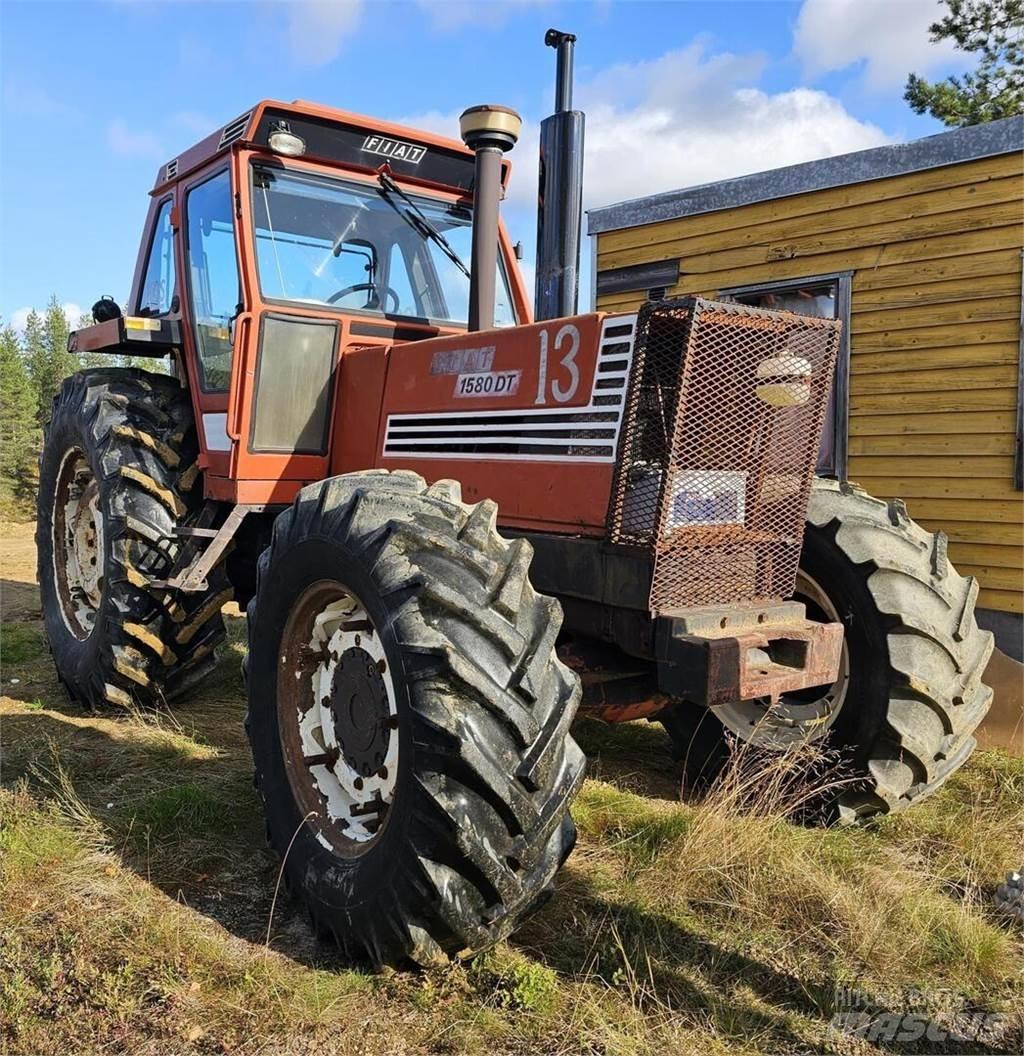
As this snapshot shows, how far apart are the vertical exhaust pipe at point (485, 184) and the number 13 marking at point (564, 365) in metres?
1.00

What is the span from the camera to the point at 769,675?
2.91m

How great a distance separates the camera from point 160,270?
538 centimetres

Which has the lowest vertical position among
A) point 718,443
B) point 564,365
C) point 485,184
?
point 718,443

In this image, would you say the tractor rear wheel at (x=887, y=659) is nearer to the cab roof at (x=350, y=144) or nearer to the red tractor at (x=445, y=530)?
the red tractor at (x=445, y=530)

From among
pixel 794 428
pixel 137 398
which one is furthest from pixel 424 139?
pixel 794 428

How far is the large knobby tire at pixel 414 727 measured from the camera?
2.31 metres

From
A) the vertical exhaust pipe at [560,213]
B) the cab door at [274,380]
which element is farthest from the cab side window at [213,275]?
the vertical exhaust pipe at [560,213]

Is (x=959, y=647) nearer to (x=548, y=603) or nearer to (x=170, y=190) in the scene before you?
(x=548, y=603)

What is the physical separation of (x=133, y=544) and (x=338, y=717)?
2.31 metres

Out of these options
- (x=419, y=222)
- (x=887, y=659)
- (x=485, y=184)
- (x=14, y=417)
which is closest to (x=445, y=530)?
(x=887, y=659)

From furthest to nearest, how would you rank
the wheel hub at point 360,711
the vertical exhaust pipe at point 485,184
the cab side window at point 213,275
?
1. the cab side window at point 213,275
2. the vertical exhaust pipe at point 485,184
3. the wheel hub at point 360,711

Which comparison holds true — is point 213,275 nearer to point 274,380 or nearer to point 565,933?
point 274,380

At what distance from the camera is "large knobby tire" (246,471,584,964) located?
2.31m

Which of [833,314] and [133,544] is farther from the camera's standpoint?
[833,314]
